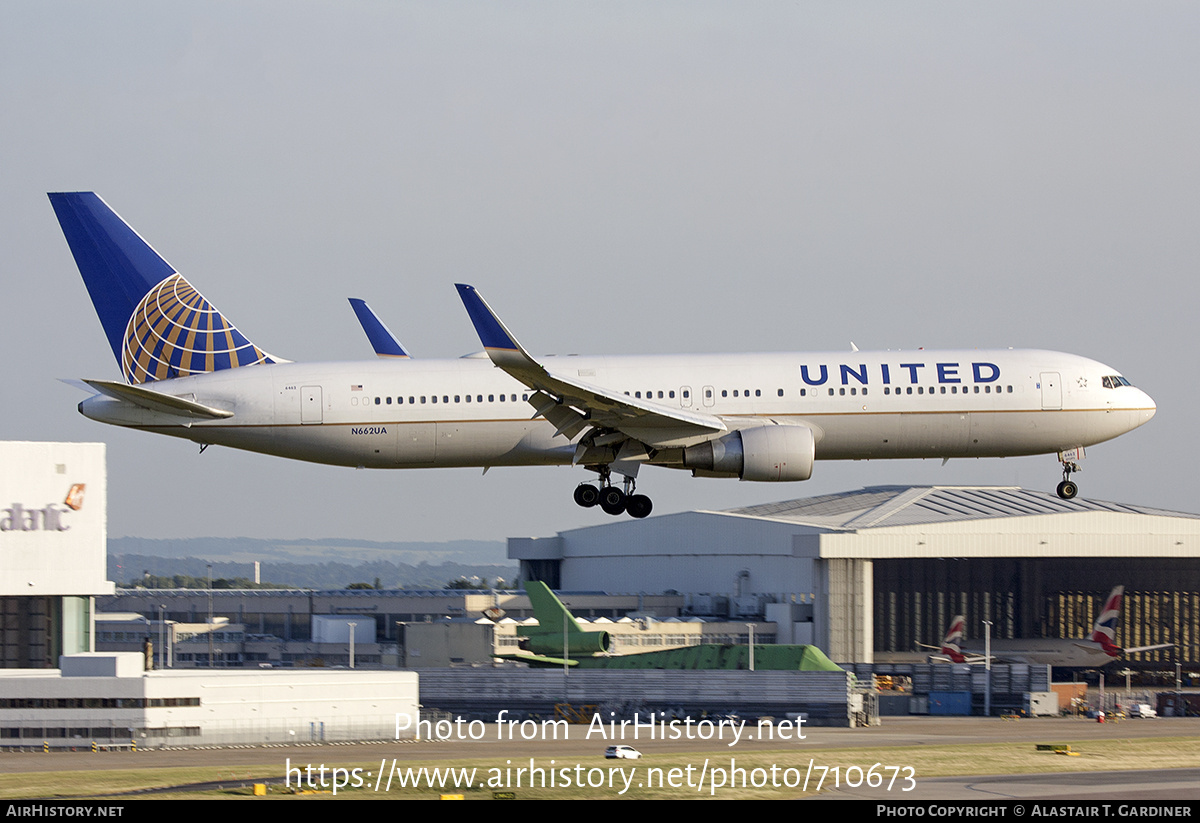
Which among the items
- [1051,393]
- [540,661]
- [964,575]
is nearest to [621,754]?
[1051,393]

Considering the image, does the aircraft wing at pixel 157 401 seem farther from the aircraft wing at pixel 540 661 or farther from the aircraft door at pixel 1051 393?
the aircraft wing at pixel 540 661

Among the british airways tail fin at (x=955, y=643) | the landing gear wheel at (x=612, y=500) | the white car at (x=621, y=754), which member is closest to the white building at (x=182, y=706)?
the white car at (x=621, y=754)

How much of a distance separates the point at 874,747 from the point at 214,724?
2515cm

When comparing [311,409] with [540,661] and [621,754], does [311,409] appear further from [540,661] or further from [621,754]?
[540,661]

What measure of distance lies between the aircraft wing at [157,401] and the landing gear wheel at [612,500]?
11.2m

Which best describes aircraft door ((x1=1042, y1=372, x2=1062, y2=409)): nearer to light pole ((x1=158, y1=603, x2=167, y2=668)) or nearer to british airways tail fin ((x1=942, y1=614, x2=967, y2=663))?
british airways tail fin ((x1=942, y1=614, x2=967, y2=663))

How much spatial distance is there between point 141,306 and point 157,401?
561 centimetres

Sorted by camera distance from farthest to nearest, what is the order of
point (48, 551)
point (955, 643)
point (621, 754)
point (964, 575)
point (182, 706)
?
point (964, 575) → point (955, 643) → point (48, 551) → point (182, 706) → point (621, 754)

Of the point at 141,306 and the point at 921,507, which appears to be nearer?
the point at 141,306

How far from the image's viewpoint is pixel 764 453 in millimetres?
43125

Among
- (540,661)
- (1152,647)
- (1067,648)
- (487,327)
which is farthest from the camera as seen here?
(1152,647)

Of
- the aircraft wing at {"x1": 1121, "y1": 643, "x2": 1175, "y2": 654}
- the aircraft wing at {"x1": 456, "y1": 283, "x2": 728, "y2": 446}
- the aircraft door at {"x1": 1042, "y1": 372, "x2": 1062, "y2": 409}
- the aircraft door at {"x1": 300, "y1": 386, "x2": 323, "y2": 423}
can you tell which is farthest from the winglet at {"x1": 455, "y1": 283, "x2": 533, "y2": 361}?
the aircraft wing at {"x1": 1121, "y1": 643, "x2": 1175, "y2": 654}

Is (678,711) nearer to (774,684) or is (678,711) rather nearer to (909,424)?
(774,684)

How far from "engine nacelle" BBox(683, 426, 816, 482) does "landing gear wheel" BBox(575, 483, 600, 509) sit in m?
3.77
